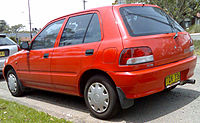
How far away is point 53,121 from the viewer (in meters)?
3.29

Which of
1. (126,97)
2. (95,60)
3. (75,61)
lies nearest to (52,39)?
(75,61)

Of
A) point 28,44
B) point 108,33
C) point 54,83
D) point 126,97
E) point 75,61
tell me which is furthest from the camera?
point 28,44

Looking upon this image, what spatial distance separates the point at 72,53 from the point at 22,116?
1.34 meters

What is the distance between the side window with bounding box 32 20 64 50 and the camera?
4246 mm

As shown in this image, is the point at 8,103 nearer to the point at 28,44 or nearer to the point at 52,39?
the point at 28,44

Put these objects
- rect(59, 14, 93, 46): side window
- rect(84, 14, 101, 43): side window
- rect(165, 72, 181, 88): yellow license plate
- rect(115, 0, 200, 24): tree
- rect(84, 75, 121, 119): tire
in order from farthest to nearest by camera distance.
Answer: rect(115, 0, 200, 24): tree → rect(59, 14, 93, 46): side window → rect(84, 14, 101, 43): side window → rect(165, 72, 181, 88): yellow license plate → rect(84, 75, 121, 119): tire

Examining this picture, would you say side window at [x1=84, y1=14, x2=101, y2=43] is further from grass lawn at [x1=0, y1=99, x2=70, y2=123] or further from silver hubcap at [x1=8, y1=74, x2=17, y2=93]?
silver hubcap at [x1=8, y1=74, x2=17, y2=93]

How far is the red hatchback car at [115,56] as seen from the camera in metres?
3.01

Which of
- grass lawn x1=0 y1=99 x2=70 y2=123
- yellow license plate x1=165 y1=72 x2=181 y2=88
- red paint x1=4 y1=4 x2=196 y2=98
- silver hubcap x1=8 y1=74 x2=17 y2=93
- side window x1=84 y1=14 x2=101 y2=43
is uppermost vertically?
side window x1=84 y1=14 x2=101 y2=43

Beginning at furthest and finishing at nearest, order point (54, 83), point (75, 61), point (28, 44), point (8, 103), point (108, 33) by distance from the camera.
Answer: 1. point (28, 44)
2. point (8, 103)
3. point (54, 83)
4. point (75, 61)
5. point (108, 33)

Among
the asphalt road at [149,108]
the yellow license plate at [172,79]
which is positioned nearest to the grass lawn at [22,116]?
the asphalt road at [149,108]

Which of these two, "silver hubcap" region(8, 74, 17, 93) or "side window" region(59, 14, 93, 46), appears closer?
"side window" region(59, 14, 93, 46)

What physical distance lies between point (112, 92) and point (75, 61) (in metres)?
0.87

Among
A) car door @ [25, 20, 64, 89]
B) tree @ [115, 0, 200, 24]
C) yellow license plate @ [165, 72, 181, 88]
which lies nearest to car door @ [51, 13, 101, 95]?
car door @ [25, 20, 64, 89]
